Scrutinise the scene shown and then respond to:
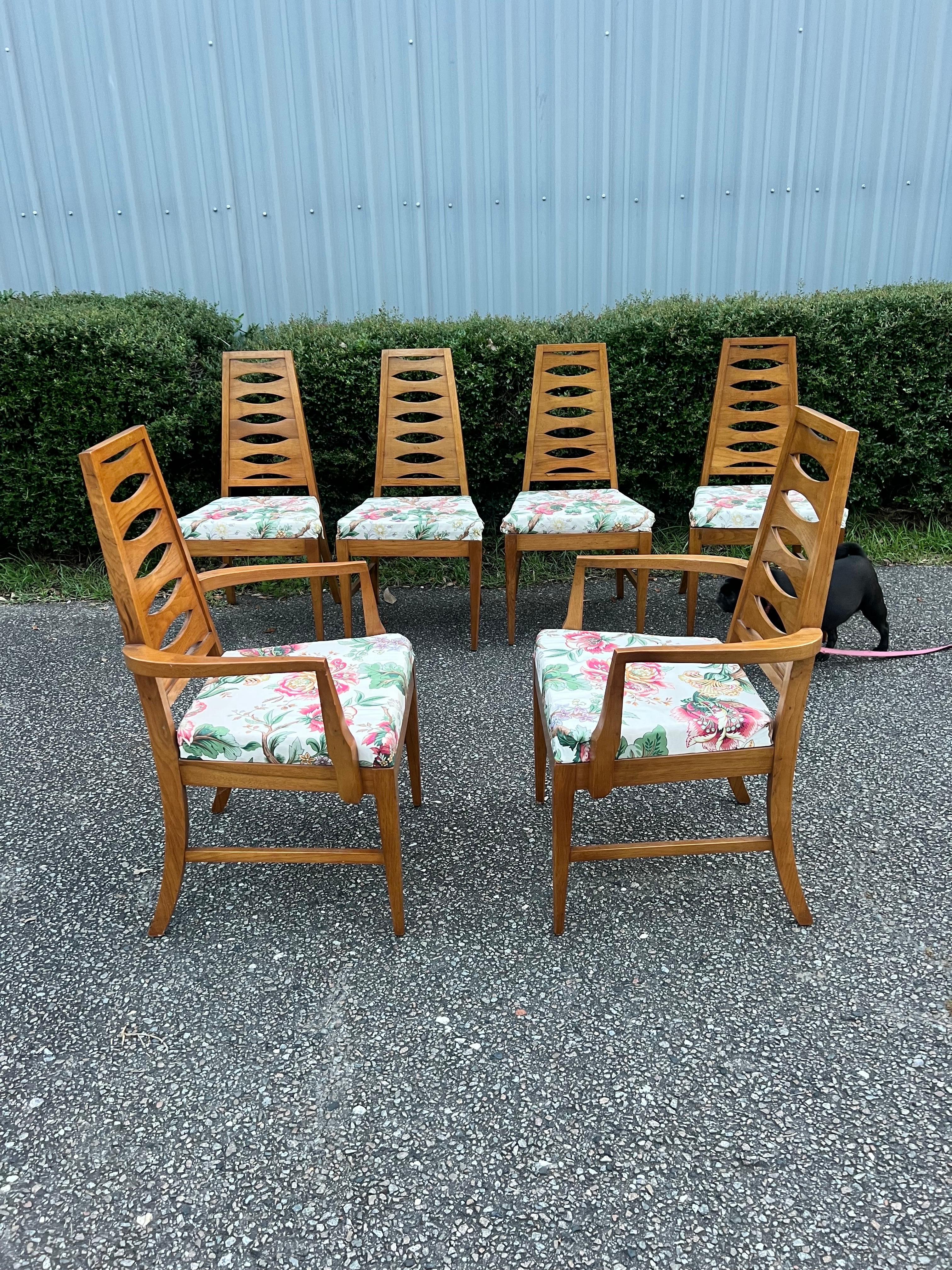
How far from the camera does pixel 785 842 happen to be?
6.41ft

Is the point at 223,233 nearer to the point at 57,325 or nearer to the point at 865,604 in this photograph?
the point at 57,325

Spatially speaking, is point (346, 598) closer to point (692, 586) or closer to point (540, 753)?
point (540, 753)

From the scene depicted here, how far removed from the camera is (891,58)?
5242mm

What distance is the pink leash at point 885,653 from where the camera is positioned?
3.18 m

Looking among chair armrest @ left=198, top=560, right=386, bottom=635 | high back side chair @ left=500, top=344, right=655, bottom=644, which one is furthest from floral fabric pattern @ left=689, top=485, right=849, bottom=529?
chair armrest @ left=198, top=560, right=386, bottom=635

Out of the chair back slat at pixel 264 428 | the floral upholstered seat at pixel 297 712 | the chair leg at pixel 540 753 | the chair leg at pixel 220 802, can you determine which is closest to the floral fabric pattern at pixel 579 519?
the chair back slat at pixel 264 428

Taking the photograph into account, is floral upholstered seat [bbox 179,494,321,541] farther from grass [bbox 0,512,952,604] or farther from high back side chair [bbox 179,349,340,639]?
grass [bbox 0,512,952,604]

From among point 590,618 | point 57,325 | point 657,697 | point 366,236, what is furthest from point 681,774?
point 366,236

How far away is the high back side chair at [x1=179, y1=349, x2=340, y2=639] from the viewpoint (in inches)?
138

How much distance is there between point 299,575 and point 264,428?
193cm

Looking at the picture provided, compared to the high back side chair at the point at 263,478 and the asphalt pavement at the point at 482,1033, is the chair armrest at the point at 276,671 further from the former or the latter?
the high back side chair at the point at 263,478

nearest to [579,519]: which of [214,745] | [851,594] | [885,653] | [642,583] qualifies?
[642,583]

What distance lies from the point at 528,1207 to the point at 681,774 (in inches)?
34.6

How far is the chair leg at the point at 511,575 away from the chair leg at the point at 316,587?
799 mm
